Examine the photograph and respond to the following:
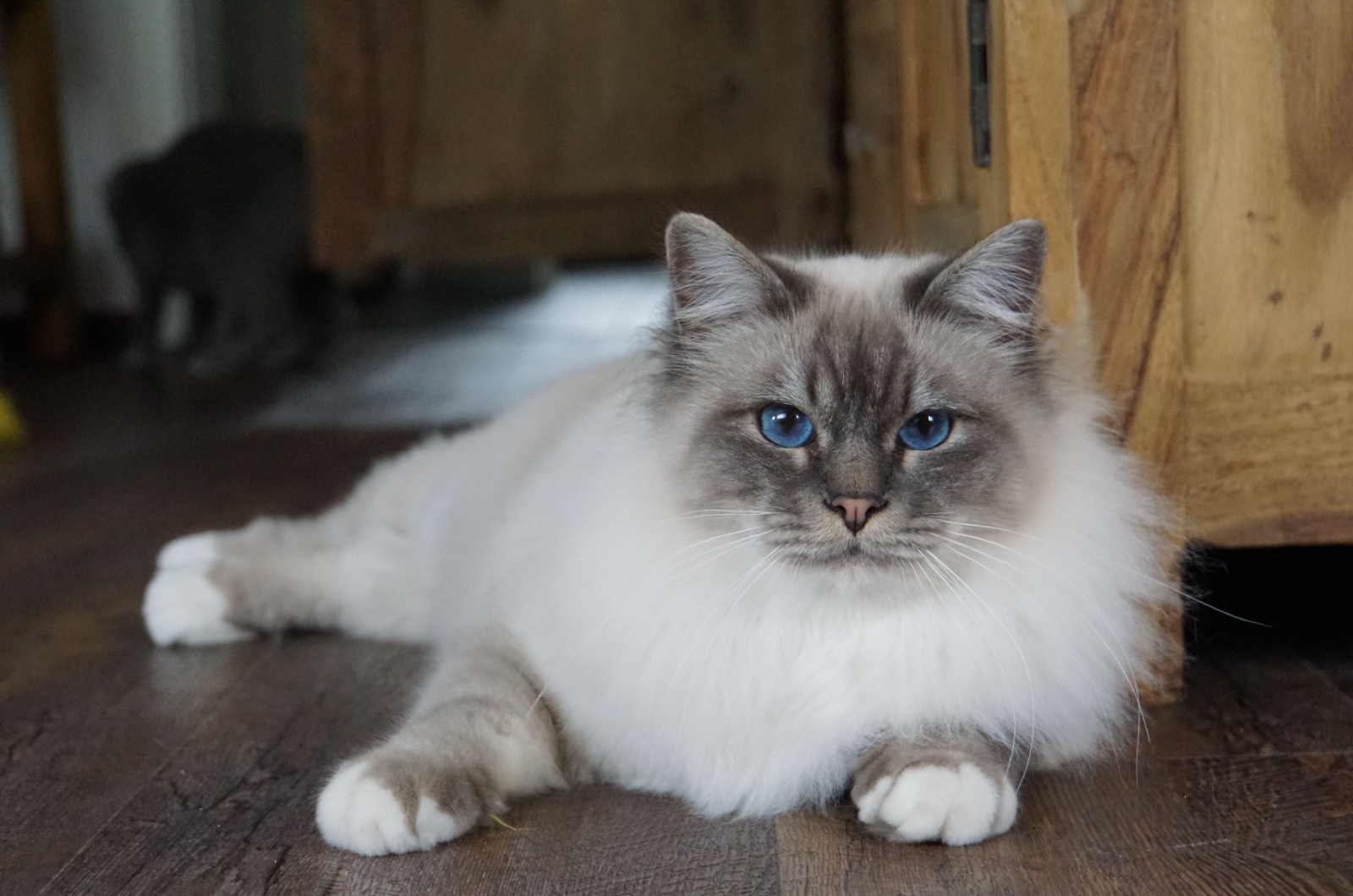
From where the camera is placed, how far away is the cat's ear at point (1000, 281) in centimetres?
144

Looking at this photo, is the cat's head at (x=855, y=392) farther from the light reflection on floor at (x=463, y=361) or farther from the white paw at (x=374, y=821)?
the light reflection on floor at (x=463, y=361)

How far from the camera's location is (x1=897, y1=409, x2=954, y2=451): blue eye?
4.69 feet

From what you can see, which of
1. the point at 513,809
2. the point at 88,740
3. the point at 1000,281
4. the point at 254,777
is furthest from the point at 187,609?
the point at 1000,281

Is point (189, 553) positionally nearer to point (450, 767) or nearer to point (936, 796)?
point (450, 767)

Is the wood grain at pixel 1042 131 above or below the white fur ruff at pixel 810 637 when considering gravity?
above

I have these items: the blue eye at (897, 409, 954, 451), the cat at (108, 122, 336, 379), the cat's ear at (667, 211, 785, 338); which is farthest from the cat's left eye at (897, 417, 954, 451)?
the cat at (108, 122, 336, 379)

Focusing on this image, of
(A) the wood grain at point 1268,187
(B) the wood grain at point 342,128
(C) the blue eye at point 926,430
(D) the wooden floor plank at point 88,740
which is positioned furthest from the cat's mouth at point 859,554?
(B) the wood grain at point 342,128

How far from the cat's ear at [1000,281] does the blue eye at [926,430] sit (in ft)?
0.45

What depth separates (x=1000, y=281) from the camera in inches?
58.4

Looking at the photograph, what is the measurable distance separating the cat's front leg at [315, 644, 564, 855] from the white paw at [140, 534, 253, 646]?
63 centimetres

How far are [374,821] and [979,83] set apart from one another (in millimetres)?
1200

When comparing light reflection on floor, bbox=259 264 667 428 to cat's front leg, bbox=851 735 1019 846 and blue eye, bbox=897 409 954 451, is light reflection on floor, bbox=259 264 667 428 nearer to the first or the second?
blue eye, bbox=897 409 954 451

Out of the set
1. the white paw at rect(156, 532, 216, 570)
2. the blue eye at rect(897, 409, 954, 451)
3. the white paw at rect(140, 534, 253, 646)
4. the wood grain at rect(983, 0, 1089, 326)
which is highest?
the wood grain at rect(983, 0, 1089, 326)

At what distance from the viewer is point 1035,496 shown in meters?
1.49
